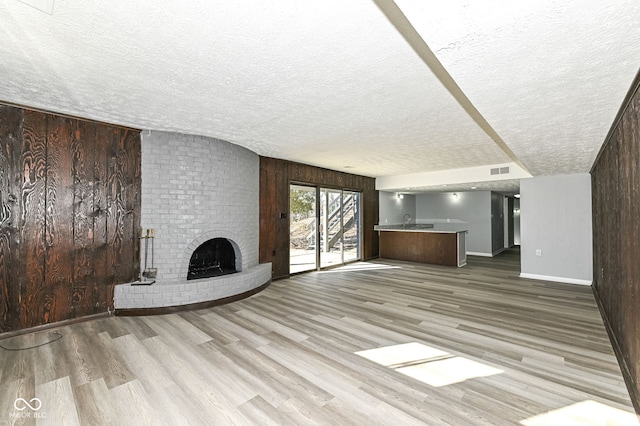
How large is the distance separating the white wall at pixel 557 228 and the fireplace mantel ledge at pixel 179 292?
231 inches

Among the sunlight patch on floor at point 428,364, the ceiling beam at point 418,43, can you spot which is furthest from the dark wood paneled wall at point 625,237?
the ceiling beam at point 418,43

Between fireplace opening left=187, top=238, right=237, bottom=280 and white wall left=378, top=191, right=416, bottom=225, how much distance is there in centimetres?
526

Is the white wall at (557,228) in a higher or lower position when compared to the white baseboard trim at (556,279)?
higher

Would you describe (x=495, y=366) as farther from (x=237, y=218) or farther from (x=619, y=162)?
(x=237, y=218)

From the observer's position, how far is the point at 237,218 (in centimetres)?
469

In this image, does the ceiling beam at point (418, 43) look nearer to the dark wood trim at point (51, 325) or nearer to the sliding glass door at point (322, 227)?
the sliding glass door at point (322, 227)

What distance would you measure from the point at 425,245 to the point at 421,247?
134 millimetres

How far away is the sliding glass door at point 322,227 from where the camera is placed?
6242 mm

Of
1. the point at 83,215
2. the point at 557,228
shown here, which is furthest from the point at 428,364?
the point at 557,228

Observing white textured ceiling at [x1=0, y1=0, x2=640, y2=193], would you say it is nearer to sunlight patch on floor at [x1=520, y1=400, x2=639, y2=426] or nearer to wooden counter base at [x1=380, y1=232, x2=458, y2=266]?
sunlight patch on floor at [x1=520, y1=400, x2=639, y2=426]

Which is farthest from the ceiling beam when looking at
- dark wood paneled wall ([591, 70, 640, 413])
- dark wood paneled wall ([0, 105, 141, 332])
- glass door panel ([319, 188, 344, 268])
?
glass door panel ([319, 188, 344, 268])

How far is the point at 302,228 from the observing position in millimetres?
6324

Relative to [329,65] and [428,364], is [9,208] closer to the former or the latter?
[329,65]

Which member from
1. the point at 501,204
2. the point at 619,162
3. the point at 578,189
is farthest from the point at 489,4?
the point at 501,204
